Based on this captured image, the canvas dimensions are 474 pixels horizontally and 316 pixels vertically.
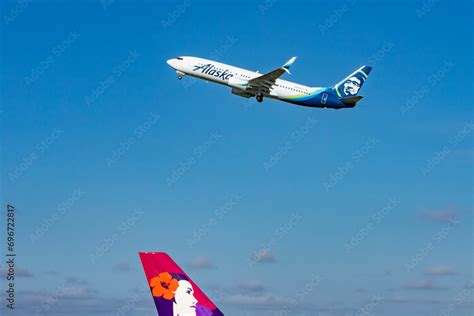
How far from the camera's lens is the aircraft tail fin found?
104 meters

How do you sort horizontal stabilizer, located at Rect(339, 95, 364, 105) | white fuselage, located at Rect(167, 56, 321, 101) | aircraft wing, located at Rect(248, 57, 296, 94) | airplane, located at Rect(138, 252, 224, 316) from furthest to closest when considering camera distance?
white fuselage, located at Rect(167, 56, 321, 101) → aircraft wing, located at Rect(248, 57, 296, 94) → horizontal stabilizer, located at Rect(339, 95, 364, 105) → airplane, located at Rect(138, 252, 224, 316)

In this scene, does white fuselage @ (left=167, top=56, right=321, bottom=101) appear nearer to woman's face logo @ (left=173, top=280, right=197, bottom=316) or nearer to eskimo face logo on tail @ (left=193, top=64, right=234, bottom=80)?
eskimo face logo on tail @ (left=193, top=64, right=234, bottom=80)

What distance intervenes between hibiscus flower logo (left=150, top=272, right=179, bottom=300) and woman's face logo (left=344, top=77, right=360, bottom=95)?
66734mm

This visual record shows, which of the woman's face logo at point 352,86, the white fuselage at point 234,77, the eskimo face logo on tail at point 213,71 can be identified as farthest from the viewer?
the woman's face logo at point 352,86

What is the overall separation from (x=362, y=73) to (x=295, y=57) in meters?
14.4

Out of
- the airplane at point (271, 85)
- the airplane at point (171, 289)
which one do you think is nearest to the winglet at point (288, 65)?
the airplane at point (271, 85)

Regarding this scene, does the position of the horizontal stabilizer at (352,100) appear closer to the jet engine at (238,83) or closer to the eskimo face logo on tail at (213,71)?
the jet engine at (238,83)

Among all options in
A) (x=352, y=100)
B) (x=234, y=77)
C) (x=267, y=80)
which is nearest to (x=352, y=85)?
(x=352, y=100)

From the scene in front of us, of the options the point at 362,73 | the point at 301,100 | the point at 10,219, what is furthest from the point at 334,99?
the point at 10,219

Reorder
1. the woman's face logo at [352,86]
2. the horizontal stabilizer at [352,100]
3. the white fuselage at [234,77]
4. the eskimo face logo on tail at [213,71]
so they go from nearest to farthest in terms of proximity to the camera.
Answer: the horizontal stabilizer at [352,100], the white fuselage at [234,77], the eskimo face logo on tail at [213,71], the woman's face logo at [352,86]

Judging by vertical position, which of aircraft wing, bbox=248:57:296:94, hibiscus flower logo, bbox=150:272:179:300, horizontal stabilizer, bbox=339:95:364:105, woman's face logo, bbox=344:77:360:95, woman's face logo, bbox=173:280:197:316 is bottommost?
woman's face logo, bbox=173:280:197:316

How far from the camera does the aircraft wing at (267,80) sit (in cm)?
9800

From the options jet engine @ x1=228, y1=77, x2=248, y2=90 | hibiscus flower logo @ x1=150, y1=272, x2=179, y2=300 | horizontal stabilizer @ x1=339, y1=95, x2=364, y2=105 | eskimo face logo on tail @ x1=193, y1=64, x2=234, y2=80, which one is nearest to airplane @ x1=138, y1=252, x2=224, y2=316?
hibiscus flower logo @ x1=150, y1=272, x2=179, y2=300

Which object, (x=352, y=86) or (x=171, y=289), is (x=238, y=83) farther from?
(x=171, y=289)
